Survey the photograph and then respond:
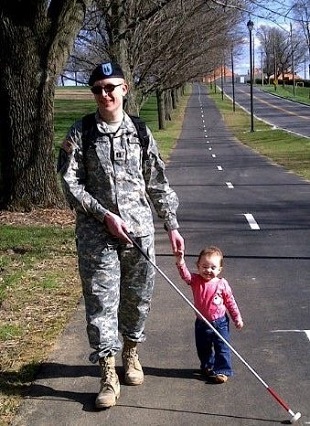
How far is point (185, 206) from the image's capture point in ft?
47.0

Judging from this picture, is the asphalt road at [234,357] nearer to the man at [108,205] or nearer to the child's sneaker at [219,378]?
the child's sneaker at [219,378]

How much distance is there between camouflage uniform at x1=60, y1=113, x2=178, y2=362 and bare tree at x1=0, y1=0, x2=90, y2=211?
293 inches

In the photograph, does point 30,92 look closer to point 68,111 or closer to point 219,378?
point 219,378

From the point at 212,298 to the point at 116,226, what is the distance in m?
0.90

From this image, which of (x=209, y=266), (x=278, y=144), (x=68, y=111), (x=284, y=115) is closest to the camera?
(x=209, y=266)

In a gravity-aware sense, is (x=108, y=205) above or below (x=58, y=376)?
above

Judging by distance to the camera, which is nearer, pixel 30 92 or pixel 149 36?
pixel 30 92

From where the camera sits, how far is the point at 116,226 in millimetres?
4445

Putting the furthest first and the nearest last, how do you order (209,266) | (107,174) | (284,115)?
(284,115)
(209,266)
(107,174)

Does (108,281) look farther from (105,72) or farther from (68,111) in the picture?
(68,111)

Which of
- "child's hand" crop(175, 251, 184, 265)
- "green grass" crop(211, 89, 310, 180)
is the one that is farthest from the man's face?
"green grass" crop(211, 89, 310, 180)

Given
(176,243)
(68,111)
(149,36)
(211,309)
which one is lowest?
(68,111)

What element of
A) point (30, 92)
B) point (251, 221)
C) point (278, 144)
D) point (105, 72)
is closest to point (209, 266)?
point (105, 72)

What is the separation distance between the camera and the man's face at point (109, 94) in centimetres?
451
